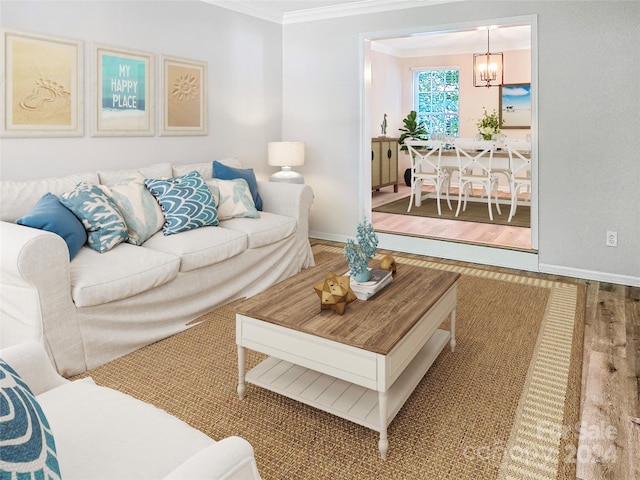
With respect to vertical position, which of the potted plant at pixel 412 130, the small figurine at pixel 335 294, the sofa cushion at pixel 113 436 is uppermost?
the potted plant at pixel 412 130

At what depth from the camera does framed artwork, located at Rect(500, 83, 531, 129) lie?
27.4 feet

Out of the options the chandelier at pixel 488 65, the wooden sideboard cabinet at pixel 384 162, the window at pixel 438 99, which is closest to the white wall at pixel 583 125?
the wooden sideboard cabinet at pixel 384 162

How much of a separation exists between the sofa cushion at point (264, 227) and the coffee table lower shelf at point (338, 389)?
4.58ft

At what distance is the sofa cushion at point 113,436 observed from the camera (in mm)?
1104

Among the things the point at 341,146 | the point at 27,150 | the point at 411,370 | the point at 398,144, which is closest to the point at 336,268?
the point at 411,370

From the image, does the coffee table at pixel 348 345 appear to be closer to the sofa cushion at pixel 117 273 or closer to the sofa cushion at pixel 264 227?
the sofa cushion at pixel 117 273

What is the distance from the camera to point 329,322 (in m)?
1.98

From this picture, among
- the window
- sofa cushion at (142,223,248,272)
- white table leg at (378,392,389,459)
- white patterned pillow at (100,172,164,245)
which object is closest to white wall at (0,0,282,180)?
white patterned pillow at (100,172,164,245)

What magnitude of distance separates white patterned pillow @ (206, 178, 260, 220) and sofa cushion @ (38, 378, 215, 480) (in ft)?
7.94

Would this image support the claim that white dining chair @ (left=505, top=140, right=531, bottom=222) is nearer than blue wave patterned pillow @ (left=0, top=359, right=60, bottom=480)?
No

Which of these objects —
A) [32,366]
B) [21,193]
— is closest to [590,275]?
[32,366]

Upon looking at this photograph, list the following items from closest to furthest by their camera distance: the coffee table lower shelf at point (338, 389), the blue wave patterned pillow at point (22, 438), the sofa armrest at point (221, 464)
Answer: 1. the blue wave patterned pillow at point (22, 438)
2. the sofa armrest at point (221, 464)
3. the coffee table lower shelf at point (338, 389)

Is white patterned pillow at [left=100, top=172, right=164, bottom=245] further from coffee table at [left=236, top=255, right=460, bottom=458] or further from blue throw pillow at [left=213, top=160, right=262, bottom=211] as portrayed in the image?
coffee table at [left=236, top=255, right=460, bottom=458]

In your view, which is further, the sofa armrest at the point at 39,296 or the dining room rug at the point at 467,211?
the dining room rug at the point at 467,211
